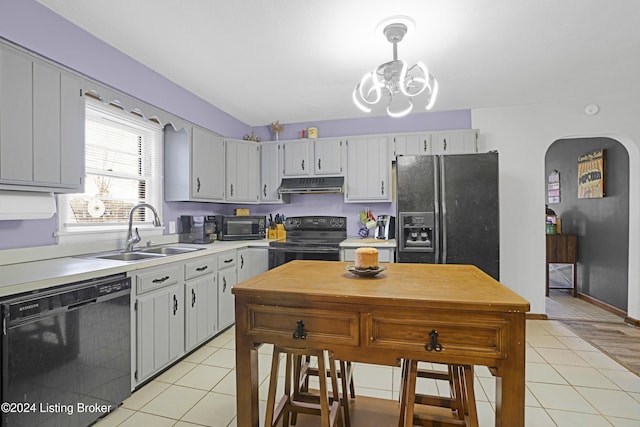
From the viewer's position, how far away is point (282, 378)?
2.49 m

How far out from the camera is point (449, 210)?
324 cm

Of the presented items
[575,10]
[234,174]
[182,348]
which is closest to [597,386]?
[575,10]

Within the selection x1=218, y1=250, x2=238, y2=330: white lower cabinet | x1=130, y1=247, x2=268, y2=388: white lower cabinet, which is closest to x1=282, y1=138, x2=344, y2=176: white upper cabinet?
x1=130, y1=247, x2=268, y2=388: white lower cabinet

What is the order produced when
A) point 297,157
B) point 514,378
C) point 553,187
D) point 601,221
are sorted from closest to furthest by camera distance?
point 514,378
point 297,157
point 601,221
point 553,187

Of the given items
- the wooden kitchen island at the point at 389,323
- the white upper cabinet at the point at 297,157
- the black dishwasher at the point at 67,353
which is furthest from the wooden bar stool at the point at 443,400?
the white upper cabinet at the point at 297,157

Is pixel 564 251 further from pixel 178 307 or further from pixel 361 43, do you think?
pixel 178 307

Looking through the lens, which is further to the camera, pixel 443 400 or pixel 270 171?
pixel 270 171

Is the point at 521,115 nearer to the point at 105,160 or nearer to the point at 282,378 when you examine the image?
the point at 282,378

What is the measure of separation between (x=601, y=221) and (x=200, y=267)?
16.8 ft

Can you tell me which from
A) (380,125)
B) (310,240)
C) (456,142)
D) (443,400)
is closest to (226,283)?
(310,240)

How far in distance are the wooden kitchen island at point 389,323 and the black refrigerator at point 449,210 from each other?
1768mm

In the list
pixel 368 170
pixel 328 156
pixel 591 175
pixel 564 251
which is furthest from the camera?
pixel 564 251

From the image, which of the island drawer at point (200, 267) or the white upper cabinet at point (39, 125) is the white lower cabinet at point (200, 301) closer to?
the island drawer at point (200, 267)

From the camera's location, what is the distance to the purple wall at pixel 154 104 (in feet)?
6.57
